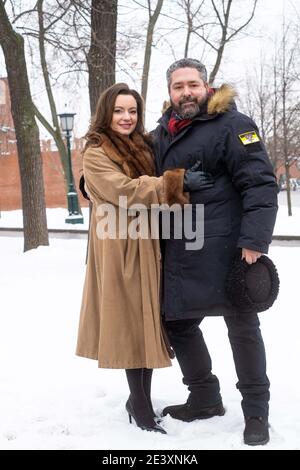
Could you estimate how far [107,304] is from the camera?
11.3 feet

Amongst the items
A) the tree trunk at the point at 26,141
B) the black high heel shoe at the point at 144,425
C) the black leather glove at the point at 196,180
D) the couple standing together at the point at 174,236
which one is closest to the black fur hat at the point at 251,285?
the couple standing together at the point at 174,236

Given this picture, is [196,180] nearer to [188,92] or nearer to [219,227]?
[219,227]

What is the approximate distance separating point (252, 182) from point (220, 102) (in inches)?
19.2

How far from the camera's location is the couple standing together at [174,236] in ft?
10.6

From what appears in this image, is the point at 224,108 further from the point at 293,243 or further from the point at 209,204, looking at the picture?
the point at 293,243

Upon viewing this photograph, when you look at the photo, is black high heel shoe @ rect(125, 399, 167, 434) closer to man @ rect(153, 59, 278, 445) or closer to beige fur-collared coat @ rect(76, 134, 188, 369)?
beige fur-collared coat @ rect(76, 134, 188, 369)

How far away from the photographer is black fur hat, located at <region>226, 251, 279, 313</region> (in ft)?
10.5

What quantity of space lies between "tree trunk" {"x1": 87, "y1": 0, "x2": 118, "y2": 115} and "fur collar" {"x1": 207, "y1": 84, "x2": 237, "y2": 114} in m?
6.64

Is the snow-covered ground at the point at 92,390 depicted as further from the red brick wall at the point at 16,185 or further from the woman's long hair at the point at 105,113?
the red brick wall at the point at 16,185

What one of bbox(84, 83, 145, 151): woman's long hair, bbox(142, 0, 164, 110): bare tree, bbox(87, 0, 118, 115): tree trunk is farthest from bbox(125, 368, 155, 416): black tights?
bbox(142, 0, 164, 110): bare tree

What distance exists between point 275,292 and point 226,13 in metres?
19.3

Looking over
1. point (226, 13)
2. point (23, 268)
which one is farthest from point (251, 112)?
point (23, 268)

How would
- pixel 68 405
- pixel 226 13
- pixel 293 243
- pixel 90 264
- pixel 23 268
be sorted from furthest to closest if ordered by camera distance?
pixel 226 13 → pixel 293 243 → pixel 23 268 → pixel 68 405 → pixel 90 264

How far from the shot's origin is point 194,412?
3.71 metres
